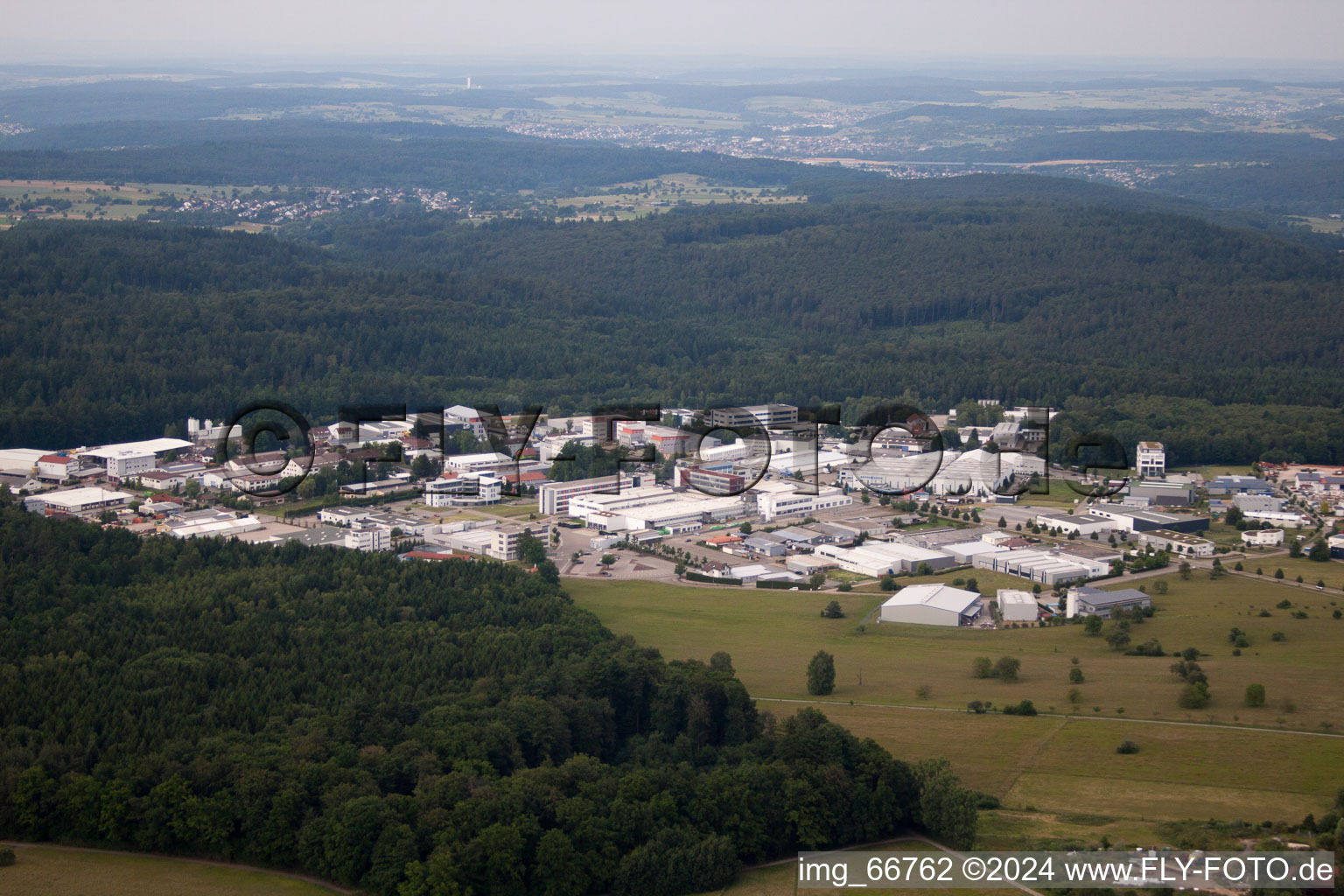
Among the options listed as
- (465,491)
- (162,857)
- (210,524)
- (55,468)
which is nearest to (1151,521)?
(465,491)

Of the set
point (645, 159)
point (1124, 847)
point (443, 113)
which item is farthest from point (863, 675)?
point (443, 113)

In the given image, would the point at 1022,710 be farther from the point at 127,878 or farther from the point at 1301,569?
the point at 127,878

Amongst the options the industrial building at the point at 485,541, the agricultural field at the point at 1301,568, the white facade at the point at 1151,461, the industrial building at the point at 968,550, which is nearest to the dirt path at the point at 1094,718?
the agricultural field at the point at 1301,568

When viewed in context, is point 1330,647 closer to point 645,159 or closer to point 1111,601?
point 1111,601

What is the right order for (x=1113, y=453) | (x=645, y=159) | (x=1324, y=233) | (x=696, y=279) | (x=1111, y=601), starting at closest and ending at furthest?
(x=1111, y=601)
(x=1113, y=453)
(x=696, y=279)
(x=1324, y=233)
(x=645, y=159)

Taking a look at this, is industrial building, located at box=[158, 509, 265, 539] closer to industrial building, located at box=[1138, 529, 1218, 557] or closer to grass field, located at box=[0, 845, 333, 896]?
grass field, located at box=[0, 845, 333, 896]
